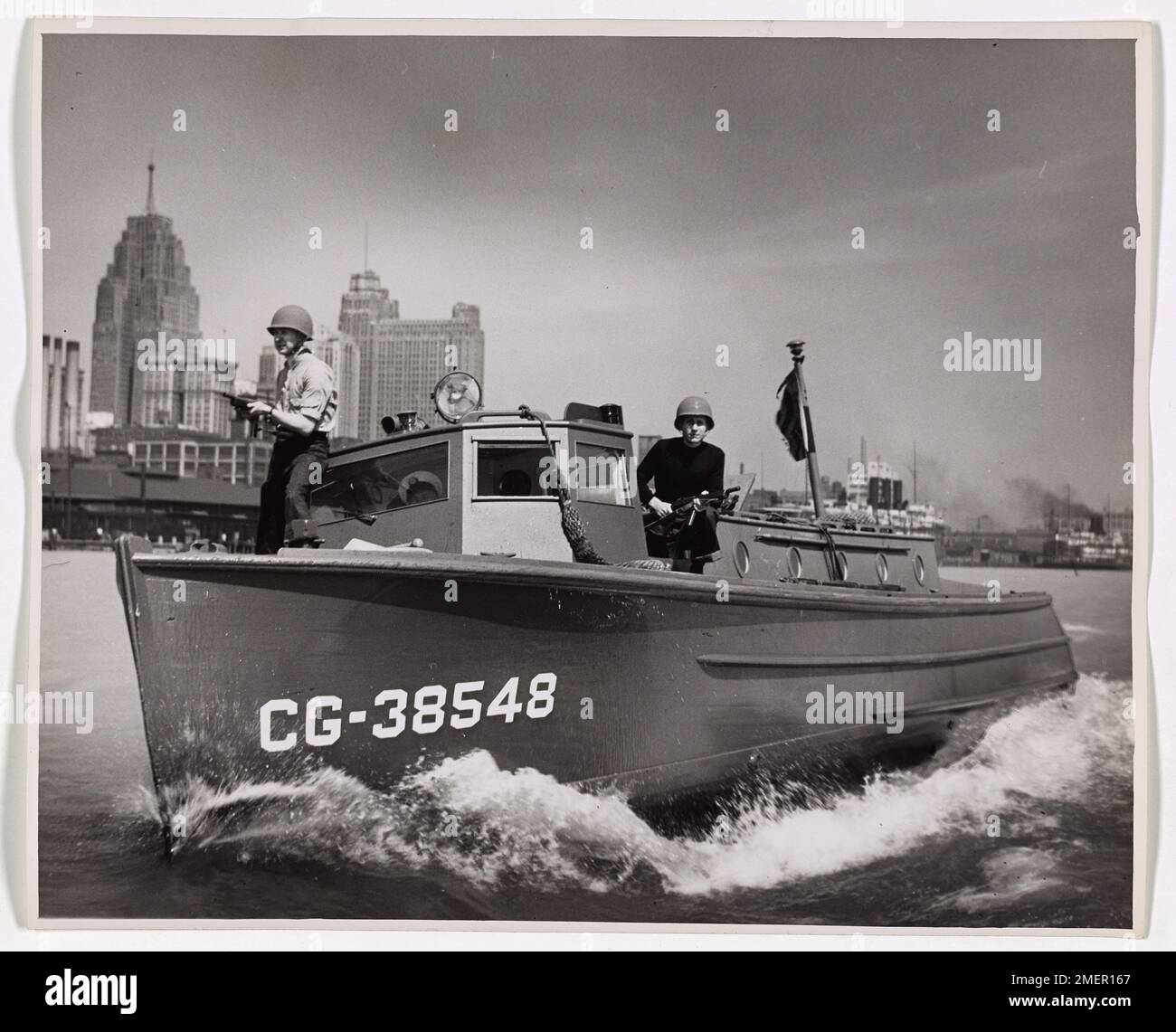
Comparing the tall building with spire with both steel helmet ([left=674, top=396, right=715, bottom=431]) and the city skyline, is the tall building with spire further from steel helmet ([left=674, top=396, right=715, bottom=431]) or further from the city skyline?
steel helmet ([left=674, top=396, right=715, bottom=431])

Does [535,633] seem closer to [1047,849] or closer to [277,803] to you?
[277,803]

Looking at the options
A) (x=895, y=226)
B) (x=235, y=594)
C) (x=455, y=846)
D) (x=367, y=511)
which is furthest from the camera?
(x=895, y=226)

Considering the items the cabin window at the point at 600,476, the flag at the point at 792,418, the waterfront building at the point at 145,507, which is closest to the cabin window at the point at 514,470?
the cabin window at the point at 600,476

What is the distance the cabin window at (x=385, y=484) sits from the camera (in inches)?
211

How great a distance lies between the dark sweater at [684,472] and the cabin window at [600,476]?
0.37 m

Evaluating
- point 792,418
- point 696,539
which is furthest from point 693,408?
point 792,418

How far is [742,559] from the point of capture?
19.5 ft

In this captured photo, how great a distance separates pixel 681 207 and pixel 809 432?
164 centimetres

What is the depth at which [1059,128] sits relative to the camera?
18.1 ft

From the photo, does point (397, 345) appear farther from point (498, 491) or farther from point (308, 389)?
point (498, 491)

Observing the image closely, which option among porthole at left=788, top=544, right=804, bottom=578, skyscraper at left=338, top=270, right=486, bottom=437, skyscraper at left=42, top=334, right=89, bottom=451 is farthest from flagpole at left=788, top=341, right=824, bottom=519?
skyscraper at left=42, top=334, right=89, bottom=451

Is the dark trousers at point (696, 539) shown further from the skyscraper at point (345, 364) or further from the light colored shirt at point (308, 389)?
the light colored shirt at point (308, 389)

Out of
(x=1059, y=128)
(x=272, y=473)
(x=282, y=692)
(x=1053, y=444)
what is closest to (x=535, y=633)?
(x=282, y=692)
